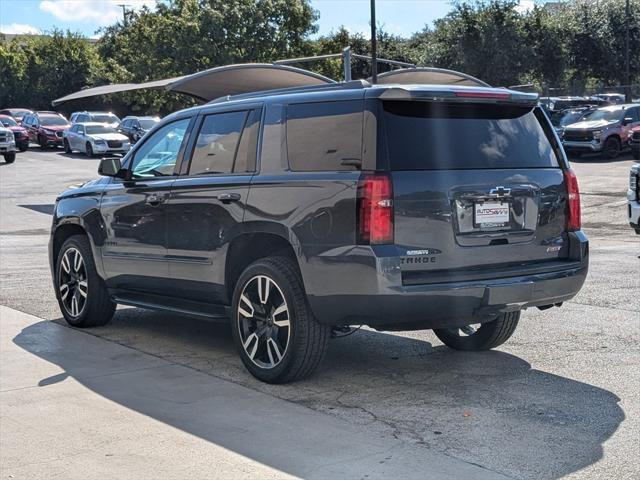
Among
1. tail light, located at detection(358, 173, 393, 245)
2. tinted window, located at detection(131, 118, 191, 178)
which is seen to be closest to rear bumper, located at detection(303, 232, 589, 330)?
tail light, located at detection(358, 173, 393, 245)

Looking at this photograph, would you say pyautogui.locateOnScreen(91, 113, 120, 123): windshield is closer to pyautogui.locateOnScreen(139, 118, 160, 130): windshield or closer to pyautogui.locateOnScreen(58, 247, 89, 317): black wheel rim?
pyautogui.locateOnScreen(139, 118, 160, 130): windshield

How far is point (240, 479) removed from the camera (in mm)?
4676

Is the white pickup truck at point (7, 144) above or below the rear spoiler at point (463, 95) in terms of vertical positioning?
below

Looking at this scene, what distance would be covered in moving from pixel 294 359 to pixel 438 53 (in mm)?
49571

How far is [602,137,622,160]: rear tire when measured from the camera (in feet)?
103

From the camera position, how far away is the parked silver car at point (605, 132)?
3122 cm

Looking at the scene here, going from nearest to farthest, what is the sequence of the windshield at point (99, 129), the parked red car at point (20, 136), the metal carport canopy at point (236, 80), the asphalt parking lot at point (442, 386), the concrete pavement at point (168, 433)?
the concrete pavement at point (168, 433) → the asphalt parking lot at point (442, 386) → the metal carport canopy at point (236, 80) → the windshield at point (99, 129) → the parked red car at point (20, 136)

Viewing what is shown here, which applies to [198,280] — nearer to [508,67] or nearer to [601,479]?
[601,479]

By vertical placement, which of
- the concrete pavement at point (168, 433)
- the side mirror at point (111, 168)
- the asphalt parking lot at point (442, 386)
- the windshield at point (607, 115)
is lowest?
the asphalt parking lot at point (442, 386)

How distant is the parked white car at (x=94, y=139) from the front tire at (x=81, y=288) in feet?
104

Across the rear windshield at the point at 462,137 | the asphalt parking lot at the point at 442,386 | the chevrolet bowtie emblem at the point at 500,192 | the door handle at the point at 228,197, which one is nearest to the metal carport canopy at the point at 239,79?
the asphalt parking lot at the point at 442,386

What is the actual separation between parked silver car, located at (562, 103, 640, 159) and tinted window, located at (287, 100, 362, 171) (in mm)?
26269

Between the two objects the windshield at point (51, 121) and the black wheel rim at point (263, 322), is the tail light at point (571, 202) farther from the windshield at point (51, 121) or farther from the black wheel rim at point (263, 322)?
the windshield at point (51, 121)

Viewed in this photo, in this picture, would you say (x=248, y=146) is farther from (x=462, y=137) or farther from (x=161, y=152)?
(x=462, y=137)
